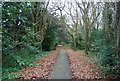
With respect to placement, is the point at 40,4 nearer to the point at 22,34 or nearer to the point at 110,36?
the point at 22,34

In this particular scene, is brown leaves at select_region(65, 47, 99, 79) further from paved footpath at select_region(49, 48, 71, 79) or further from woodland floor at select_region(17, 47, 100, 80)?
paved footpath at select_region(49, 48, 71, 79)

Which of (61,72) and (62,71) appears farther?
(62,71)

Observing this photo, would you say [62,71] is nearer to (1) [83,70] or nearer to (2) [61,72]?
(2) [61,72]

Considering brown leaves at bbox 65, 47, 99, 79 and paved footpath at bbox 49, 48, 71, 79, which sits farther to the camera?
paved footpath at bbox 49, 48, 71, 79

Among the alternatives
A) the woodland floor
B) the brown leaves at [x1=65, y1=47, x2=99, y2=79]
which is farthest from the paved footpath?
the brown leaves at [x1=65, y1=47, x2=99, y2=79]

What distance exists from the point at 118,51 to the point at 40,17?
29.0 feet

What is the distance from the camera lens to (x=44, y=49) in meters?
14.2

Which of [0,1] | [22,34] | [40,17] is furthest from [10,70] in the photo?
[40,17]

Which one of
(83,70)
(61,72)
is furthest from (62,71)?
(83,70)

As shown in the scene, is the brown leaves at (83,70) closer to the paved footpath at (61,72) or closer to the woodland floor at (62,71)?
the woodland floor at (62,71)

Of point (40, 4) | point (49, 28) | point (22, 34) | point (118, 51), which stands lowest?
point (118, 51)

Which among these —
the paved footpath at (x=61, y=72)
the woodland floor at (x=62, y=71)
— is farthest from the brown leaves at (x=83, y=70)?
the paved footpath at (x=61, y=72)

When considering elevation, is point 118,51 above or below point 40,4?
below

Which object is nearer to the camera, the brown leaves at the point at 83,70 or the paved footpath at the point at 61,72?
the brown leaves at the point at 83,70
